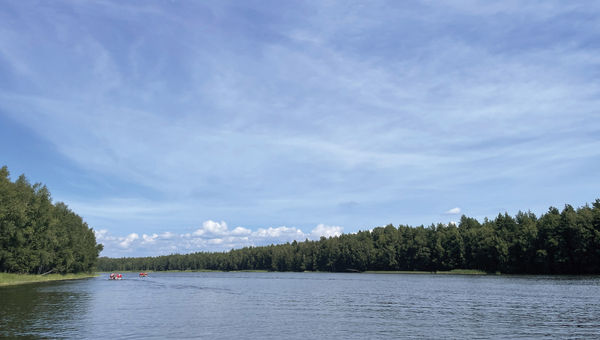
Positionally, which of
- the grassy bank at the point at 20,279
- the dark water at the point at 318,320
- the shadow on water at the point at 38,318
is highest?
the grassy bank at the point at 20,279

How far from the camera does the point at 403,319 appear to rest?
44500 millimetres

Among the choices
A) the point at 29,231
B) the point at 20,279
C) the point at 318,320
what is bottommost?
the point at 318,320

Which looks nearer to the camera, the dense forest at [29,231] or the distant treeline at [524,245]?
the dense forest at [29,231]

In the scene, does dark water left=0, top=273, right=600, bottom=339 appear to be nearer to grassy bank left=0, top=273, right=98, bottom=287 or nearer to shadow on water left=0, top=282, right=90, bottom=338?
shadow on water left=0, top=282, right=90, bottom=338

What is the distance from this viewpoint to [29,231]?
325 feet

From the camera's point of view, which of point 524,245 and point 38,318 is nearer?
point 38,318

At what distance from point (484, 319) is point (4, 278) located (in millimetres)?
97445

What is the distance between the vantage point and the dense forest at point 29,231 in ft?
302

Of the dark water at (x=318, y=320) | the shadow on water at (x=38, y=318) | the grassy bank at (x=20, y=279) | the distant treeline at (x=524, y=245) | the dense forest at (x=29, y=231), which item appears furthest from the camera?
the distant treeline at (x=524, y=245)

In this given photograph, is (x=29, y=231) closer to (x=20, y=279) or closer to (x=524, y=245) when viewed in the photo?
(x=20, y=279)

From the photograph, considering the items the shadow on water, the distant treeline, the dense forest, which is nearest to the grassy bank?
the dense forest

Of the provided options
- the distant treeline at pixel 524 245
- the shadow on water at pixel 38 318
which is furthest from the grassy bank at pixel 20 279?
the distant treeline at pixel 524 245

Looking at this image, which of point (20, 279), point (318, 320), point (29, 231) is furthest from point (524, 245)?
point (20, 279)

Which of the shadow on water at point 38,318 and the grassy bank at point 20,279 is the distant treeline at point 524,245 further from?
the grassy bank at point 20,279
